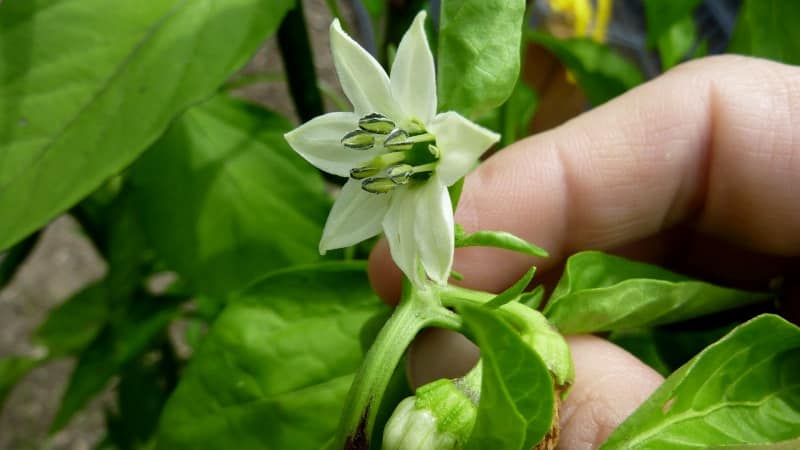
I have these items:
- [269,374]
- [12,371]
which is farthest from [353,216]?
[12,371]

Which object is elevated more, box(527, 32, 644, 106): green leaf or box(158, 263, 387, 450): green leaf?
box(527, 32, 644, 106): green leaf

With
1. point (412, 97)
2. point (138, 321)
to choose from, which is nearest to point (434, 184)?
point (412, 97)

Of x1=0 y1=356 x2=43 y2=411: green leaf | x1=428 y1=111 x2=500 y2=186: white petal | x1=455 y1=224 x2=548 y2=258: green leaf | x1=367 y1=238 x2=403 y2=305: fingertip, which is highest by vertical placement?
x1=428 y1=111 x2=500 y2=186: white petal

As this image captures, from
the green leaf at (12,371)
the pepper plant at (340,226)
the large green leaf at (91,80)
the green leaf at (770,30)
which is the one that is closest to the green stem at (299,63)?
the pepper plant at (340,226)

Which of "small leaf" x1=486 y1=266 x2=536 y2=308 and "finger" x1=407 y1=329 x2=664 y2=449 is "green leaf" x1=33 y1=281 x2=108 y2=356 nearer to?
"finger" x1=407 y1=329 x2=664 y2=449

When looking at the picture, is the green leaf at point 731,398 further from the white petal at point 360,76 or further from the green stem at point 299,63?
the green stem at point 299,63

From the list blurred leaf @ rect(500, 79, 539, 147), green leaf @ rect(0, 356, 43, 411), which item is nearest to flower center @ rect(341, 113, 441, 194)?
blurred leaf @ rect(500, 79, 539, 147)

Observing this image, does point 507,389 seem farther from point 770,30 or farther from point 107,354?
point 107,354
